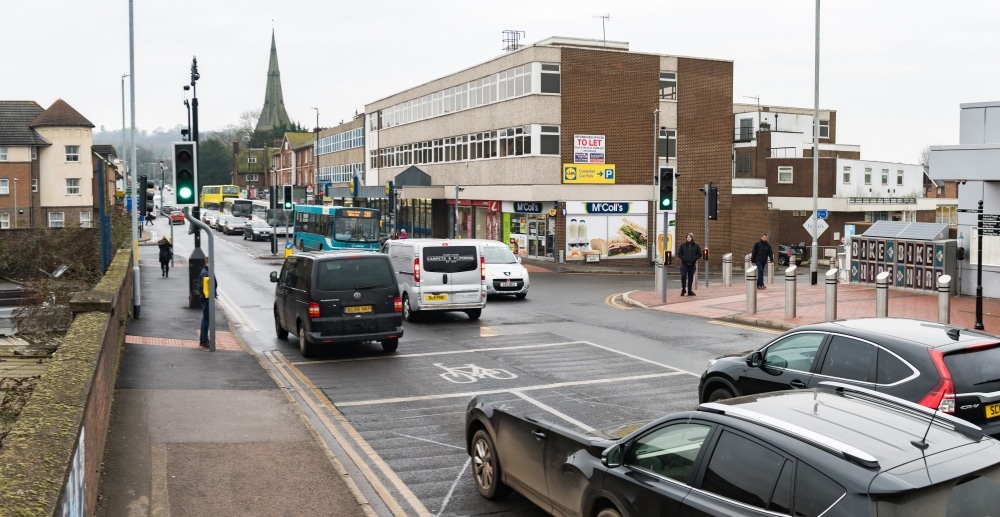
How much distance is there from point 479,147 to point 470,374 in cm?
3818

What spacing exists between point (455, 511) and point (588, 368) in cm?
731

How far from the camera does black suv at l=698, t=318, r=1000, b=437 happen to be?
26.3ft

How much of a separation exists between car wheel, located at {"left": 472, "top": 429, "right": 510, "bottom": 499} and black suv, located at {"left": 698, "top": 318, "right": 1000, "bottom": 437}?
10.7ft

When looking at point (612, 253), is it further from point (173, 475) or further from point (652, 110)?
point (173, 475)

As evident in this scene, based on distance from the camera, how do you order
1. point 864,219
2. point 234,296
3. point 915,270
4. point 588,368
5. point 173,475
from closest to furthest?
point 173,475
point 588,368
point 915,270
point 234,296
point 864,219

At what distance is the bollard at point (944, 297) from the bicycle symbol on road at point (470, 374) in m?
9.65

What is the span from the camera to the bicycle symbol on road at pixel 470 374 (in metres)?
14.3

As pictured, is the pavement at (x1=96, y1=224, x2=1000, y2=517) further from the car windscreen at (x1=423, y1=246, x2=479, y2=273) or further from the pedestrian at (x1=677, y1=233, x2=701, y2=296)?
the pedestrian at (x1=677, y1=233, x2=701, y2=296)

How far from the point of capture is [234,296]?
27.9 m

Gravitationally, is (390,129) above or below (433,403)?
above

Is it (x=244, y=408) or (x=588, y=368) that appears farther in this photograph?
(x=588, y=368)

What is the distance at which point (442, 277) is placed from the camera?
21.2 m

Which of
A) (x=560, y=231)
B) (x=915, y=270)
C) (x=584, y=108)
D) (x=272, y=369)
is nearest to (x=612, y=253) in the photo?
(x=560, y=231)

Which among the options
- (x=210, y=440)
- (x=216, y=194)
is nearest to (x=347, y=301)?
(x=210, y=440)
